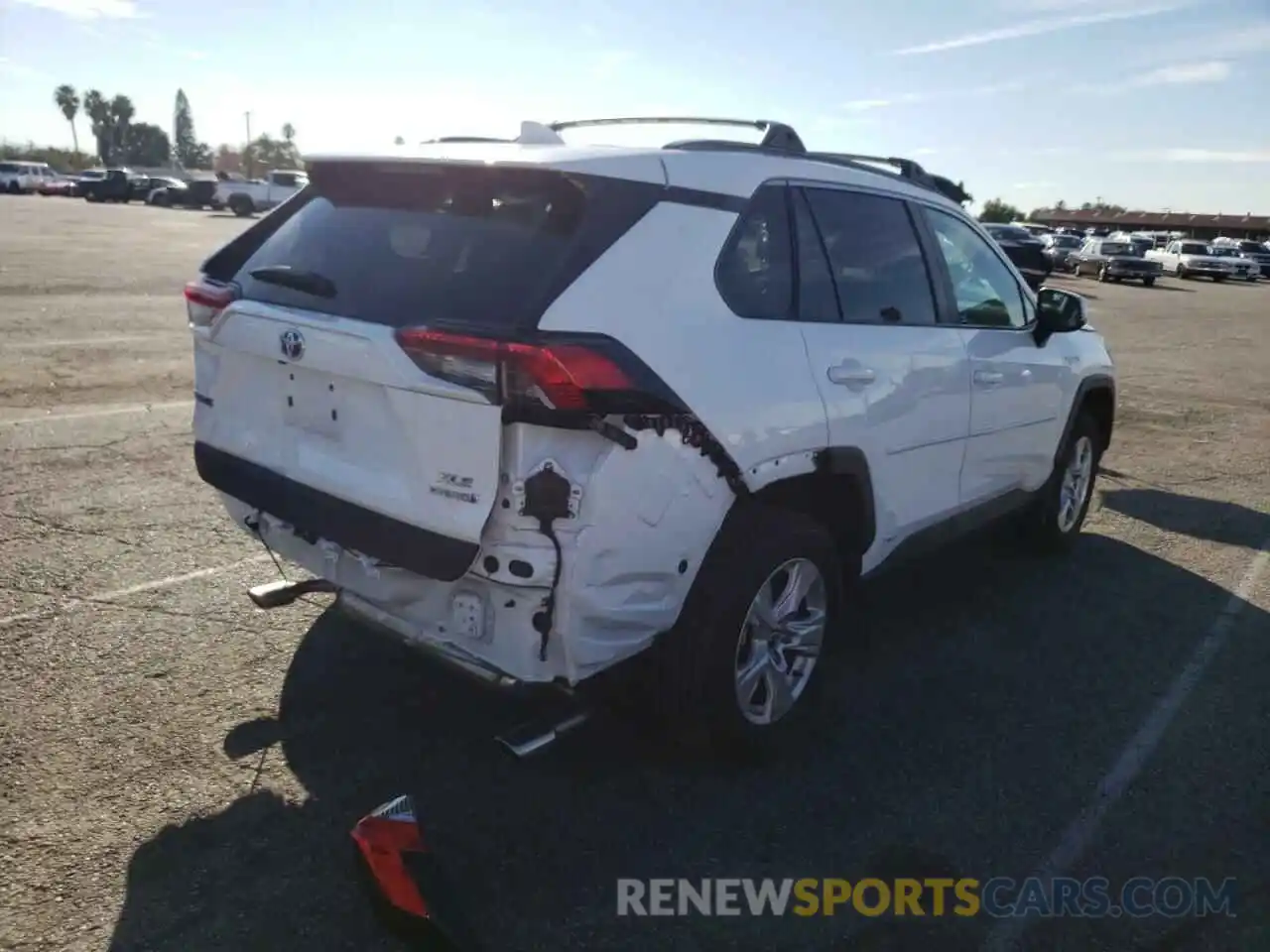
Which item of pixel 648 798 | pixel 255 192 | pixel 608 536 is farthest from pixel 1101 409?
pixel 255 192

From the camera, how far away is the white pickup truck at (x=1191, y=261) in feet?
145

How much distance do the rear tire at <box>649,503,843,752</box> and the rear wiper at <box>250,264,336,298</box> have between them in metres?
1.45

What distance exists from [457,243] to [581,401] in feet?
2.35

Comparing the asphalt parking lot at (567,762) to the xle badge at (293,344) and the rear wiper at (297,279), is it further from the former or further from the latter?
the rear wiper at (297,279)

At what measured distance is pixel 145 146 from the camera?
14200 cm

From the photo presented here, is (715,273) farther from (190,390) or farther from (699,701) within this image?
(190,390)

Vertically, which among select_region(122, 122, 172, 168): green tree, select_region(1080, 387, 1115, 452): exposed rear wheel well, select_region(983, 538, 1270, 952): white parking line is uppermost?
select_region(122, 122, 172, 168): green tree

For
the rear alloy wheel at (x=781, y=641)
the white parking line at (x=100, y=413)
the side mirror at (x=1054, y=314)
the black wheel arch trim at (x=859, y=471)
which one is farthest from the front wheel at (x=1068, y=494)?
the white parking line at (x=100, y=413)

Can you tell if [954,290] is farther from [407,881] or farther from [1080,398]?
[407,881]

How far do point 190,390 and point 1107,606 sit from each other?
23.0ft

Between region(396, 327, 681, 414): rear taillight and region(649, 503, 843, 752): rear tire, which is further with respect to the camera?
region(649, 503, 843, 752): rear tire

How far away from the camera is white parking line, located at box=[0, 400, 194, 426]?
24.4 feet

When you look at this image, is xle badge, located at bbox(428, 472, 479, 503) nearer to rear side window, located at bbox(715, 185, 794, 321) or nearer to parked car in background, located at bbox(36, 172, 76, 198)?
rear side window, located at bbox(715, 185, 794, 321)

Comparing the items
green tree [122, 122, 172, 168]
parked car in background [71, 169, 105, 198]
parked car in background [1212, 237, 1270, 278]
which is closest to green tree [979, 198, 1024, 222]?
parked car in background [1212, 237, 1270, 278]
